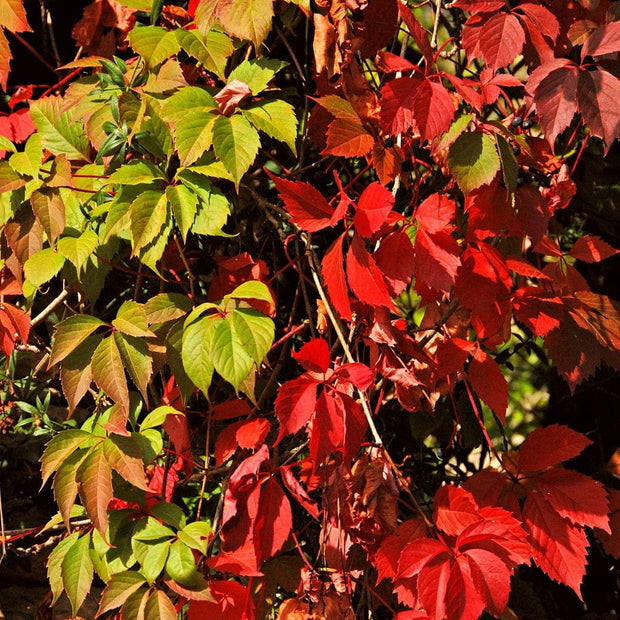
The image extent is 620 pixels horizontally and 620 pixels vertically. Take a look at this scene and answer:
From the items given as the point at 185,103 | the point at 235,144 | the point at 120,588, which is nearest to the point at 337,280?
the point at 235,144

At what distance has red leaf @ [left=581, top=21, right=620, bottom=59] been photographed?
1.09 metres

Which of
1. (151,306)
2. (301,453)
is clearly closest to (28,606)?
(301,453)

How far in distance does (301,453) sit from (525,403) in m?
1.06

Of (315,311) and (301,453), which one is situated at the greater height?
(315,311)

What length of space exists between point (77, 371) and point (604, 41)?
0.96 metres

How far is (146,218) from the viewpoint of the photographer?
1.18 metres

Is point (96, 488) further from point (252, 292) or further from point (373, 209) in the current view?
point (373, 209)

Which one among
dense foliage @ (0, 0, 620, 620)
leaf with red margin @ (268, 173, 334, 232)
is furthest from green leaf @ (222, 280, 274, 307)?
leaf with red margin @ (268, 173, 334, 232)

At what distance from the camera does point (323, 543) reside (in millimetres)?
1229

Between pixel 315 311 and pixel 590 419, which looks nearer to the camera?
pixel 315 311

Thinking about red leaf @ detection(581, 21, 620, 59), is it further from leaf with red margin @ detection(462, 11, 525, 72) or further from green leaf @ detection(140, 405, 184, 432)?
green leaf @ detection(140, 405, 184, 432)

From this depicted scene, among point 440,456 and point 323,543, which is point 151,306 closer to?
point 323,543

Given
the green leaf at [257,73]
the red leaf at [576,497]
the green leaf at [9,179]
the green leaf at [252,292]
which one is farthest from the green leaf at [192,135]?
the red leaf at [576,497]

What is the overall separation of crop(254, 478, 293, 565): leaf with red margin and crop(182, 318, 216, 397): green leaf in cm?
24
